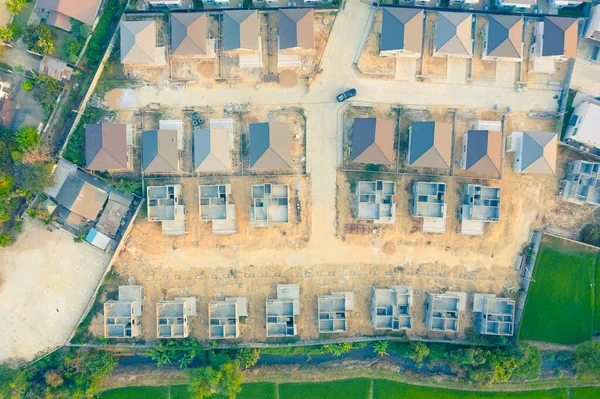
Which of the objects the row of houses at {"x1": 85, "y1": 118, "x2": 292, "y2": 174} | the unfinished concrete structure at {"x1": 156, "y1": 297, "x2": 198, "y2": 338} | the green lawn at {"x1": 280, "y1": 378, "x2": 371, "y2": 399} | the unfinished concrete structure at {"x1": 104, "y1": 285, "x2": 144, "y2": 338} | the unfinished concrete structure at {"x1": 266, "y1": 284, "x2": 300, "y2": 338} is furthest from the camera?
the green lawn at {"x1": 280, "y1": 378, "x2": 371, "y2": 399}

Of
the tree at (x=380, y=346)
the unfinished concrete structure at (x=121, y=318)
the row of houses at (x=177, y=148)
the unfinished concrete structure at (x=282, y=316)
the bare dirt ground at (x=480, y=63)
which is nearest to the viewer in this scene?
the row of houses at (x=177, y=148)

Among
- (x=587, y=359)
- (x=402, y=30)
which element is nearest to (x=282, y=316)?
(x=587, y=359)

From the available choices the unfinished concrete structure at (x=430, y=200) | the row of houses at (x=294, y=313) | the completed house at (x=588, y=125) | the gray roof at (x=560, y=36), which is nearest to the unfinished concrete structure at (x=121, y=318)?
the row of houses at (x=294, y=313)

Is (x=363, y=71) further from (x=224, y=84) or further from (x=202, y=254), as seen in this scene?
(x=202, y=254)

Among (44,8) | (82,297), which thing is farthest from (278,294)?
(44,8)

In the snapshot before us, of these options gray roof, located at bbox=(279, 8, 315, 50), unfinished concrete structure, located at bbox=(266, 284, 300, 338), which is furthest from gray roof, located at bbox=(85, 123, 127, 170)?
unfinished concrete structure, located at bbox=(266, 284, 300, 338)

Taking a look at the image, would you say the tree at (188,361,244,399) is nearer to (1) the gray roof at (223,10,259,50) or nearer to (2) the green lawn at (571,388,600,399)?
(1) the gray roof at (223,10,259,50)

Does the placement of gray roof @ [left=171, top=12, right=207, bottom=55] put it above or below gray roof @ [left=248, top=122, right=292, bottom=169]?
above

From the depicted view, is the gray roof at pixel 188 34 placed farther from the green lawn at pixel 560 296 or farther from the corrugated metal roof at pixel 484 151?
the green lawn at pixel 560 296
